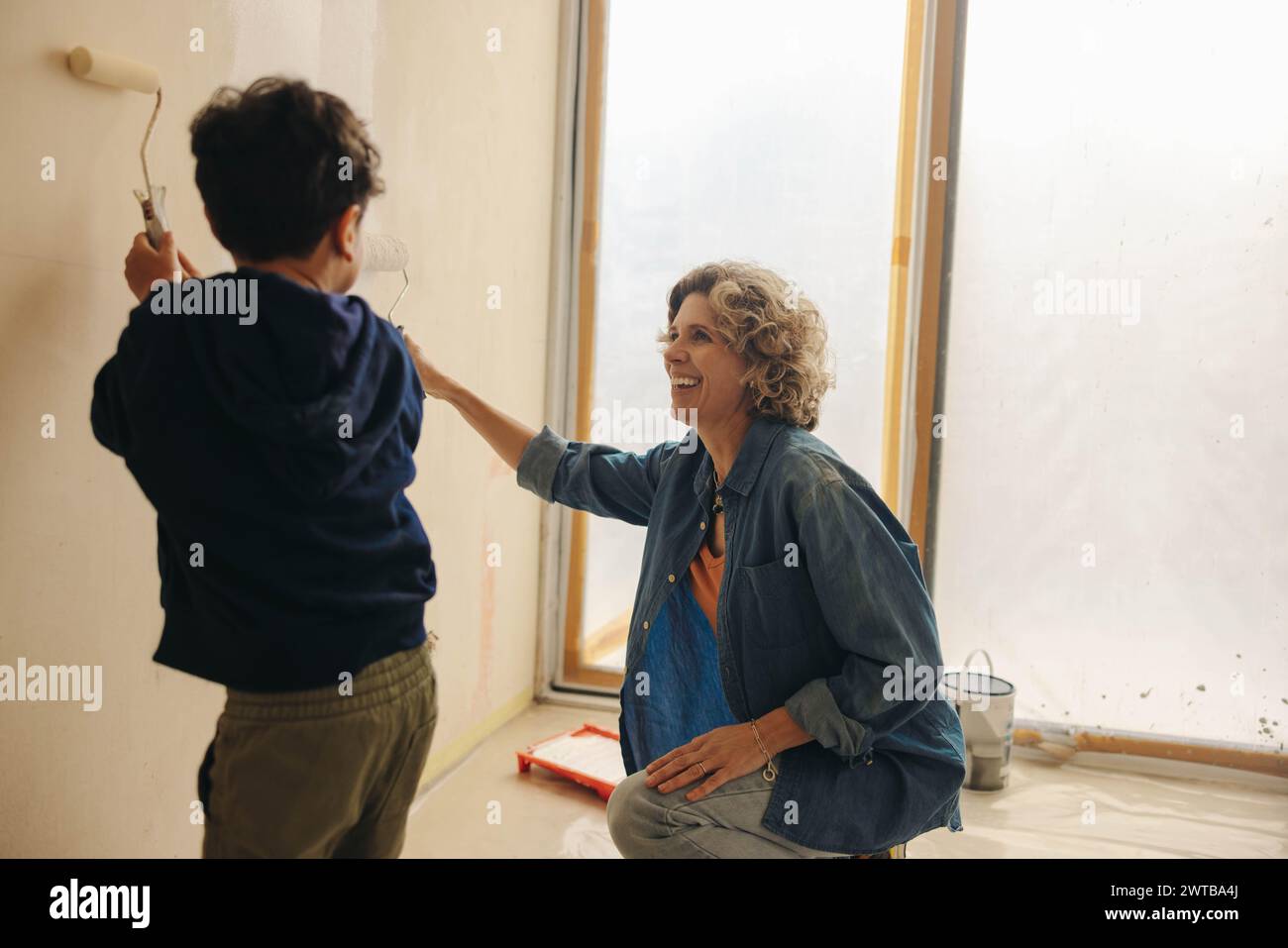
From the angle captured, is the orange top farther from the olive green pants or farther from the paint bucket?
the paint bucket

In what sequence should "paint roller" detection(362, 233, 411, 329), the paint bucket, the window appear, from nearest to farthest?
"paint roller" detection(362, 233, 411, 329), the paint bucket, the window

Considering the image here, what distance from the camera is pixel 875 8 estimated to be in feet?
8.41

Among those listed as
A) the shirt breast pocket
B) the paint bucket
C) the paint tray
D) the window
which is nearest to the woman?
the shirt breast pocket

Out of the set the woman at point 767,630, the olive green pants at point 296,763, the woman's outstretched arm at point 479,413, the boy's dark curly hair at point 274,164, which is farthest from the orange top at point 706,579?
the boy's dark curly hair at point 274,164

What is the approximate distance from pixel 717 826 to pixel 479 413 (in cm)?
73

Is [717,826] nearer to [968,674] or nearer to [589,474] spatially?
[589,474]

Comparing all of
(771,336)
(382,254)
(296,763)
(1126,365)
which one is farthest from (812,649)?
(1126,365)

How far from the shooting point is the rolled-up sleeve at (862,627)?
4.37ft

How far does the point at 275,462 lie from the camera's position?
0.90 m

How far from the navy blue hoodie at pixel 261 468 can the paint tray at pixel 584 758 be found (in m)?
1.33

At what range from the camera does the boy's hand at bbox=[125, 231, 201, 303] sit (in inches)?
42.1

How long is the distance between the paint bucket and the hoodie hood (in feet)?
5.98

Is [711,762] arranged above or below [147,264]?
below
